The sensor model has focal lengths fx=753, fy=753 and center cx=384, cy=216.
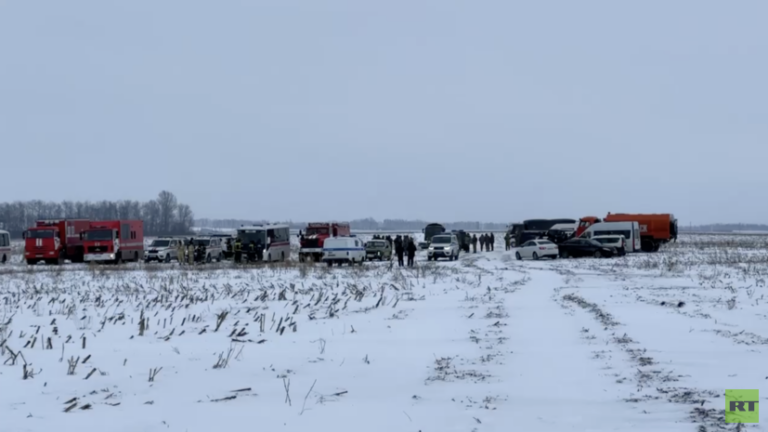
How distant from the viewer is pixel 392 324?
1381 cm

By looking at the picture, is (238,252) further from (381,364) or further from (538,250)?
(381,364)

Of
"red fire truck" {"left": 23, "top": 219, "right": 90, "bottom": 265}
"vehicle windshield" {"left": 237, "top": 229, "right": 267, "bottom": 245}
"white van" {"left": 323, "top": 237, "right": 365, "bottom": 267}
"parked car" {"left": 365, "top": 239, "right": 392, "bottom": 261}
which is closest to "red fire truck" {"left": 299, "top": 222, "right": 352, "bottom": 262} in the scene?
"vehicle windshield" {"left": 237, "top": 229, "right": 267, "bottom": 245}

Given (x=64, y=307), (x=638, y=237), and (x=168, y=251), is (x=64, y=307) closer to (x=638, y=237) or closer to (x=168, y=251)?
(x=168, y=251)

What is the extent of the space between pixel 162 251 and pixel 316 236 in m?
9.25

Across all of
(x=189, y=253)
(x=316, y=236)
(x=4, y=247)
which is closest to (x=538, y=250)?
(x=316, y=236)

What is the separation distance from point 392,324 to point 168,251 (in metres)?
34.3

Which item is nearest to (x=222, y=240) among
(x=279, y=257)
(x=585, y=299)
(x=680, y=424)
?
(x=279, y=257)

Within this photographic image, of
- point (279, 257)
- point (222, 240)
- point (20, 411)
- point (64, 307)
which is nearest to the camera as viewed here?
point (20, 411)

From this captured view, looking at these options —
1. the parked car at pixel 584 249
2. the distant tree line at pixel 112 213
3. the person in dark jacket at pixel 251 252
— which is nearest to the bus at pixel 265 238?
the person in dark jacket at pixel 251 252

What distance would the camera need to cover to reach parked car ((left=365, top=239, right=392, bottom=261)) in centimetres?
4659

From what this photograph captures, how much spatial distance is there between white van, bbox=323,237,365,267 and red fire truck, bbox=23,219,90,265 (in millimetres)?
16518

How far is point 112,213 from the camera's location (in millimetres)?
190750

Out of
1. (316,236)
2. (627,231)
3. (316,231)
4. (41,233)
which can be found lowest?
(627,231)

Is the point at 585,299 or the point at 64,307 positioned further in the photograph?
the point at 585,299
